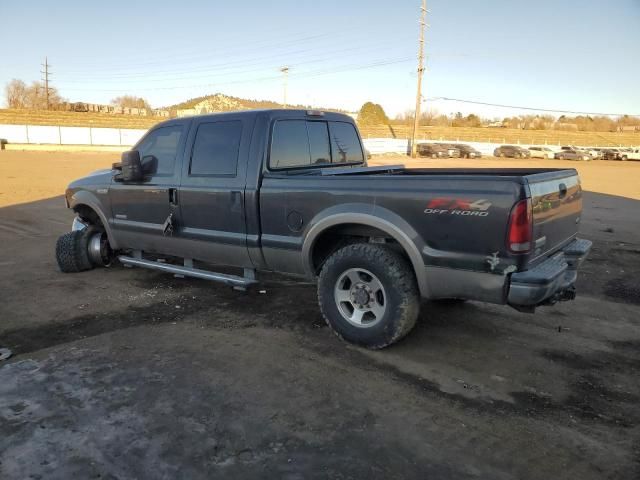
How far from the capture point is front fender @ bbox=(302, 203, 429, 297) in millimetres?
3883

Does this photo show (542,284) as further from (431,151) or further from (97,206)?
(431,151)

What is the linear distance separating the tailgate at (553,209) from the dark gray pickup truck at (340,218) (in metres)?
0.02

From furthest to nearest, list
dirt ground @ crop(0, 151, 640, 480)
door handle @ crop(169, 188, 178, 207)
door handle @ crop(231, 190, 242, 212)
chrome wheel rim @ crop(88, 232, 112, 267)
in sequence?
chrome wheel rim @ crop(88, 232, 112, 267) → door handle @ crop(169, 188, 178, 207) → door handle @ crop(231, 190, 242, 212) → dirt ground @ crop(0, 151, 640, 480)

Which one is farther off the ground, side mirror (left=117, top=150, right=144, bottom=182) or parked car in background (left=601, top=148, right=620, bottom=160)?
parked car in background (left=601, top=148, right=620, bottom=160)

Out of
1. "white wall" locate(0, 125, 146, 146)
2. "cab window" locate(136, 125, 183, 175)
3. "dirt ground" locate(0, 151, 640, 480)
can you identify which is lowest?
"dirt ground" locate(0, 151, 640, 480)

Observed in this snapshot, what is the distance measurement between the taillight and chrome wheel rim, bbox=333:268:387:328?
3.61 feet

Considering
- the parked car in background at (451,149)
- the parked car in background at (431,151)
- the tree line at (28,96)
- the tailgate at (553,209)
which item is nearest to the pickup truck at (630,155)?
the parked car in background at (451,149)

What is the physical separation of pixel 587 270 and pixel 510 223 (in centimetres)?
441

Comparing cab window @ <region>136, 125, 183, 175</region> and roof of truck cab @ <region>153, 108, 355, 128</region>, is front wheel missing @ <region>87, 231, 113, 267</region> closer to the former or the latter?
cab window @ <region>136, 125, 183, 175</region>

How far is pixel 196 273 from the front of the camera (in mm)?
5543

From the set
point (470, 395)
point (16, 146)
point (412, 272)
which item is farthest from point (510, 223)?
point (16, 146)

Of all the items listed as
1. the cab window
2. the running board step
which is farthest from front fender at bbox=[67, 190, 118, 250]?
the cab window

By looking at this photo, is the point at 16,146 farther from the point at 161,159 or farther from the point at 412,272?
the point at 412,272

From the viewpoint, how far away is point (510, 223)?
3.44 metres
